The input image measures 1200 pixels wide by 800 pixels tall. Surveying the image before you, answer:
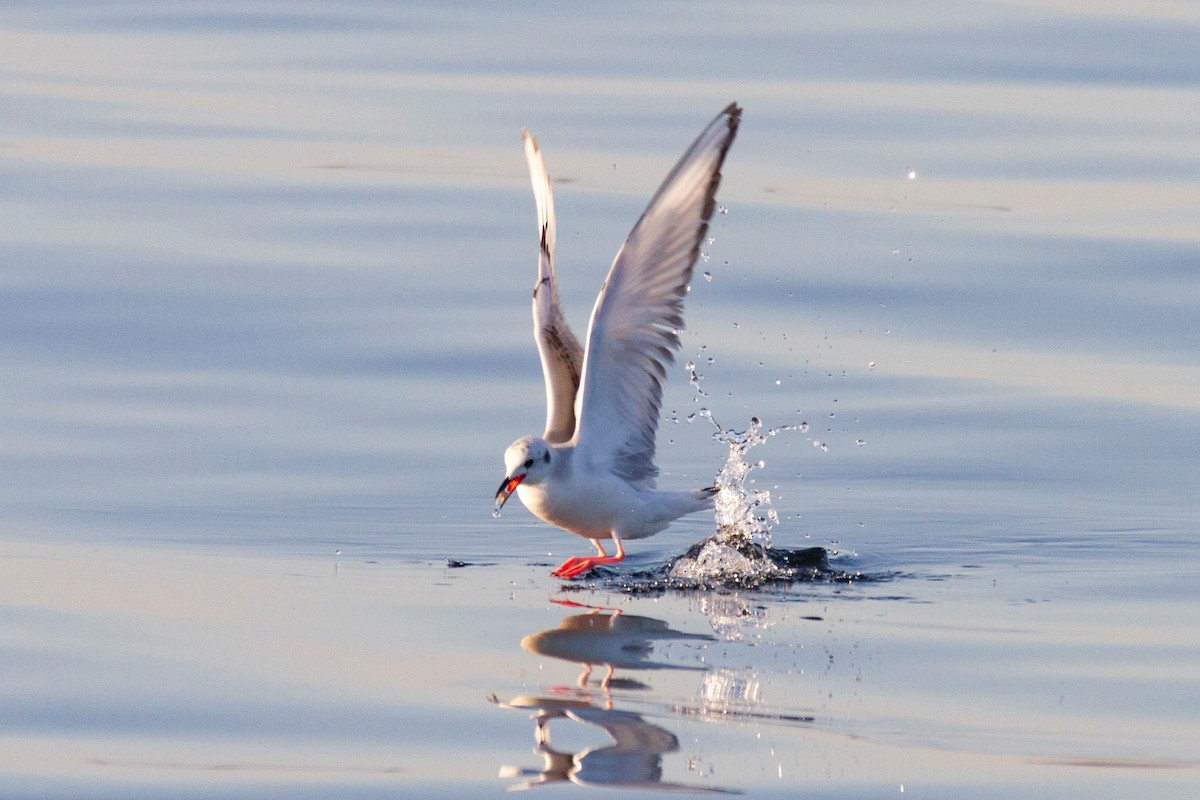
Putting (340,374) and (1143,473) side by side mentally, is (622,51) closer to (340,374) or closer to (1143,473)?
(340,374)

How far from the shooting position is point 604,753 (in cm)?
548

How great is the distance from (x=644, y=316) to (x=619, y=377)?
301 millimetres

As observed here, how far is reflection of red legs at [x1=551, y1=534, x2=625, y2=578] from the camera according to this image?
788cm

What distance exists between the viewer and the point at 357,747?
219 inches

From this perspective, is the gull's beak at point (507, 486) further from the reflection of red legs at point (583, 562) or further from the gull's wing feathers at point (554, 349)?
the gull's wing feathers at point (554, 349)

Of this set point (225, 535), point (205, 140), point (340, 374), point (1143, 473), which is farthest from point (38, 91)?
point (1143, 473)

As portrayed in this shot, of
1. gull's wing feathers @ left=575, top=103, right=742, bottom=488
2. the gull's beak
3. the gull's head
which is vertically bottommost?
the gull's beak

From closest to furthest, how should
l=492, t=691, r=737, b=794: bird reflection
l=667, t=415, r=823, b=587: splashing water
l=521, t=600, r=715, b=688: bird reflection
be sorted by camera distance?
l=492, t=691, r=737, b=794: bird reflection, l=521, t=600, r=715, b=688: bird reflection, l=667, t=415, r=823, b=587: splashing water

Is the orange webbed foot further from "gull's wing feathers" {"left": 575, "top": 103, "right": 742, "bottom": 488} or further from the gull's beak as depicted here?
"gull's wing feathers" {"left": 575, "top": 103, "right": 742, "bottom": 488}

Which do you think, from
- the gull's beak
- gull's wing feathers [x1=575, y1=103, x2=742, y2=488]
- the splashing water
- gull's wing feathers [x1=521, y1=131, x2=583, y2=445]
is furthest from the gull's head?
the splashing water

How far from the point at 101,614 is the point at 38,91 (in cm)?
1046

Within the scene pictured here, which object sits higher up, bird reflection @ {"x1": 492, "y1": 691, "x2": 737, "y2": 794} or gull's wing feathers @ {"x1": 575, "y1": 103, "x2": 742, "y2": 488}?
gull's wing feathers @ {"x1": 575, "y1": 103, "x2": 742, "y2": 488}

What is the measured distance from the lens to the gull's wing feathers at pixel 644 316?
7.82 meters

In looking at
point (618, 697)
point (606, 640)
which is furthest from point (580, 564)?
point (618, 697)
